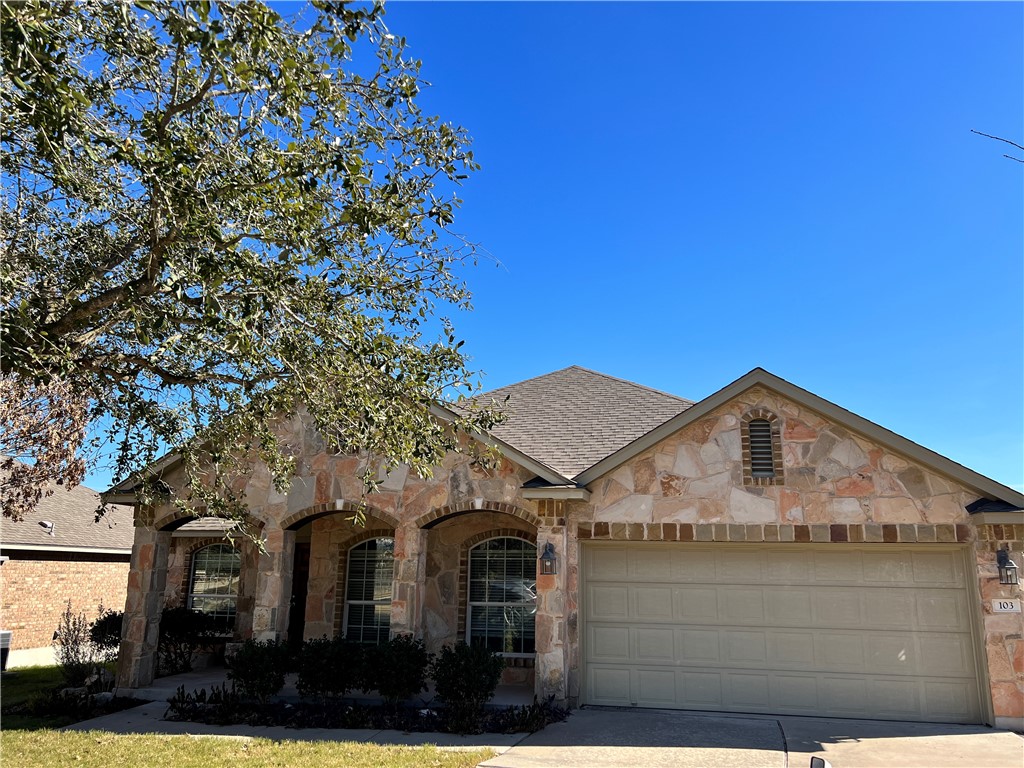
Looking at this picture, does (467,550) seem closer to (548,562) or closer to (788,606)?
(548,562)

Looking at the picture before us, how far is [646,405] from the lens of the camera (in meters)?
15.4

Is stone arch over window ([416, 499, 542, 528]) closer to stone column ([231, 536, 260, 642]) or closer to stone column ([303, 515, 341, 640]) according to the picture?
stone column ([303, 515, 341, 640])

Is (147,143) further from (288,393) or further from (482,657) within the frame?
(482,657)

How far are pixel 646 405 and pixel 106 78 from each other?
11300 mm

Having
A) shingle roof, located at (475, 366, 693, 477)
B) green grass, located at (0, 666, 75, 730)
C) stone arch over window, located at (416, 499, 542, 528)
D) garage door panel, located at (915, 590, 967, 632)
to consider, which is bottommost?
green grass, located at (0, 666, 75, 730)

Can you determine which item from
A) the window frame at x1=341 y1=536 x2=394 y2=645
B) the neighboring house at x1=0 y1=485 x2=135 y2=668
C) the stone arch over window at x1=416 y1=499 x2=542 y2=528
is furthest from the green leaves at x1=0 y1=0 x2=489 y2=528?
the neighboring house at x1=0 y1=485 x2=135 y2=668

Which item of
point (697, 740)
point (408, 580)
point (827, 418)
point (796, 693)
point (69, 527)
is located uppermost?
point (827, 418)

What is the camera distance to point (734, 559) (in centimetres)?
1095

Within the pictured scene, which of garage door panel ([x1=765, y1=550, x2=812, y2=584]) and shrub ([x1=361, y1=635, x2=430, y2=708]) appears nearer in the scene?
shrub ([x1=361, y1=635, x2=430, y2=708])

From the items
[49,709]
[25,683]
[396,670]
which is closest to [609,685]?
[396,670]

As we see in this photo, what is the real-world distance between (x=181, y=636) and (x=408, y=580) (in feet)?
21.8

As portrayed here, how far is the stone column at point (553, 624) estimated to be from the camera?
409 inches

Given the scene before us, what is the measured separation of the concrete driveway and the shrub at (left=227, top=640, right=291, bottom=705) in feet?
12.9

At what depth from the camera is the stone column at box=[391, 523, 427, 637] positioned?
11.4m
